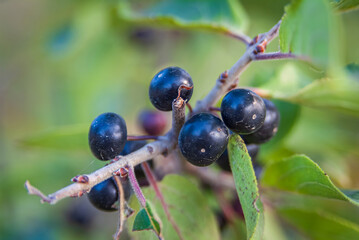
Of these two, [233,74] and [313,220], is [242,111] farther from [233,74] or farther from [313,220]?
[313,220]

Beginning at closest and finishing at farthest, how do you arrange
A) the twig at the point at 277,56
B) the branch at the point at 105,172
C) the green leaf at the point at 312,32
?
the green leaf at the point at 312,32 < the branch at the point at 105,172 < the twig at the point at 277,56

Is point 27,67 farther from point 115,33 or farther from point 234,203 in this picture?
point 234,203

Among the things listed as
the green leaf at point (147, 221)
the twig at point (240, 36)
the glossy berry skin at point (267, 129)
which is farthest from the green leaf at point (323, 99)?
the green leaf at point (147, 221)

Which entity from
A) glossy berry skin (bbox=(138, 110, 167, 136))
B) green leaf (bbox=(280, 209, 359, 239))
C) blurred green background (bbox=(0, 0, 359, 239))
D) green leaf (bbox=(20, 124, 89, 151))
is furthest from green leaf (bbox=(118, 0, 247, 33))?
green leaf (bbox=(280, 209, 359, 239))

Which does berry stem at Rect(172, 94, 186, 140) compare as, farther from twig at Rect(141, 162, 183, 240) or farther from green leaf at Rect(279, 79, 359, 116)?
green leaf at Rect(279, 79, 359, 116)

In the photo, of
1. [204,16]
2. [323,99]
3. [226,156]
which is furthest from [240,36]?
[226,156]

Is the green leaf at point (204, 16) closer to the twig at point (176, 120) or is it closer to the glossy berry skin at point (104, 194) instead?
the twig at point (176, 120)

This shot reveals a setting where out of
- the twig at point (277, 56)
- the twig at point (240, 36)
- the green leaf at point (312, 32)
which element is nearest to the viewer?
the green leaf at point (312, 32)
